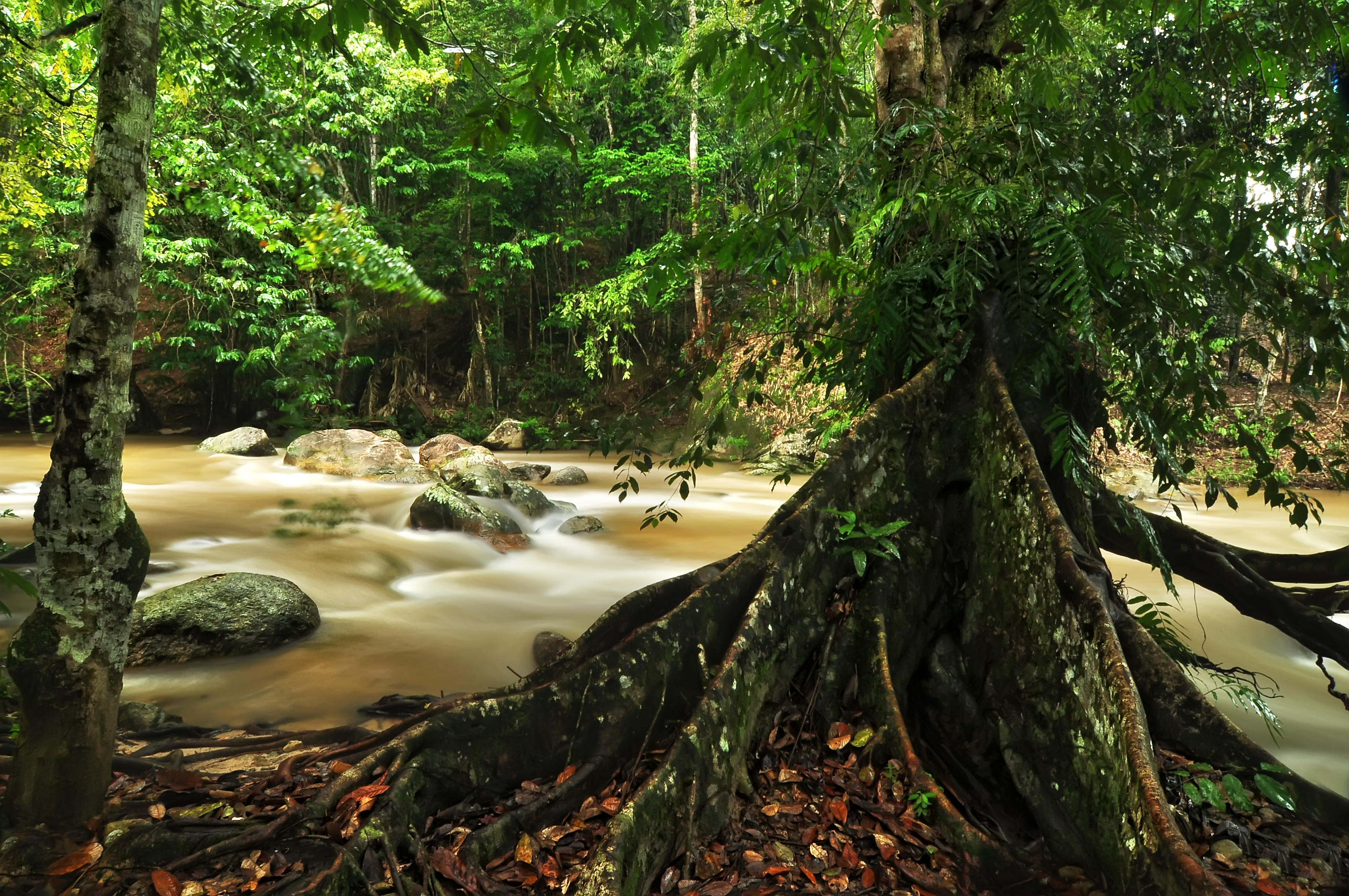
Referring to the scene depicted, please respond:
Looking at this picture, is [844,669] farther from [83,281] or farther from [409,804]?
[83,281]

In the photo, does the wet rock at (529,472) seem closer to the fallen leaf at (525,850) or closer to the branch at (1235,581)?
the branch at (1235,581)

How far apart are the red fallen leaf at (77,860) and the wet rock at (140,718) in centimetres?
187

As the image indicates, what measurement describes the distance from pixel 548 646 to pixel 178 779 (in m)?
3.25

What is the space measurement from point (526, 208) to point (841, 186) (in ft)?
76.8

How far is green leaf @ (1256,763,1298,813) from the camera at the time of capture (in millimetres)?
2391

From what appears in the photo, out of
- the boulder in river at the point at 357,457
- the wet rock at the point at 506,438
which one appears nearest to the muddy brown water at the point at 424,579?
the boulder in river at the point at 357,457

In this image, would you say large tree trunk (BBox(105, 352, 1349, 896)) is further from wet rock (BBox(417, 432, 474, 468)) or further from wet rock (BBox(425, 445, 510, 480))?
wet rock (BBox(417, 432, 474, 468))

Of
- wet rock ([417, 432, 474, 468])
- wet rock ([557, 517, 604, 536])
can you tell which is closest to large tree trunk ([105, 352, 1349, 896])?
wet rock ([557, 517, 604, 536])

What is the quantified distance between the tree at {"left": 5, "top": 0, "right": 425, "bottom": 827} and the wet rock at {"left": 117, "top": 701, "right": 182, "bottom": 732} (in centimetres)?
183

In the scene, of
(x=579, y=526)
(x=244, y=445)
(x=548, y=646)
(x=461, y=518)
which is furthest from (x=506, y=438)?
(x=548, y=646)

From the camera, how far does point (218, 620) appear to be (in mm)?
5523

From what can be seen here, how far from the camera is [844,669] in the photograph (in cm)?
326

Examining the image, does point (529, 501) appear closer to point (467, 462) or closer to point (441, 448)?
point (467, 462)

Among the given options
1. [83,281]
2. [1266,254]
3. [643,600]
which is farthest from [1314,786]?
[83,281]
